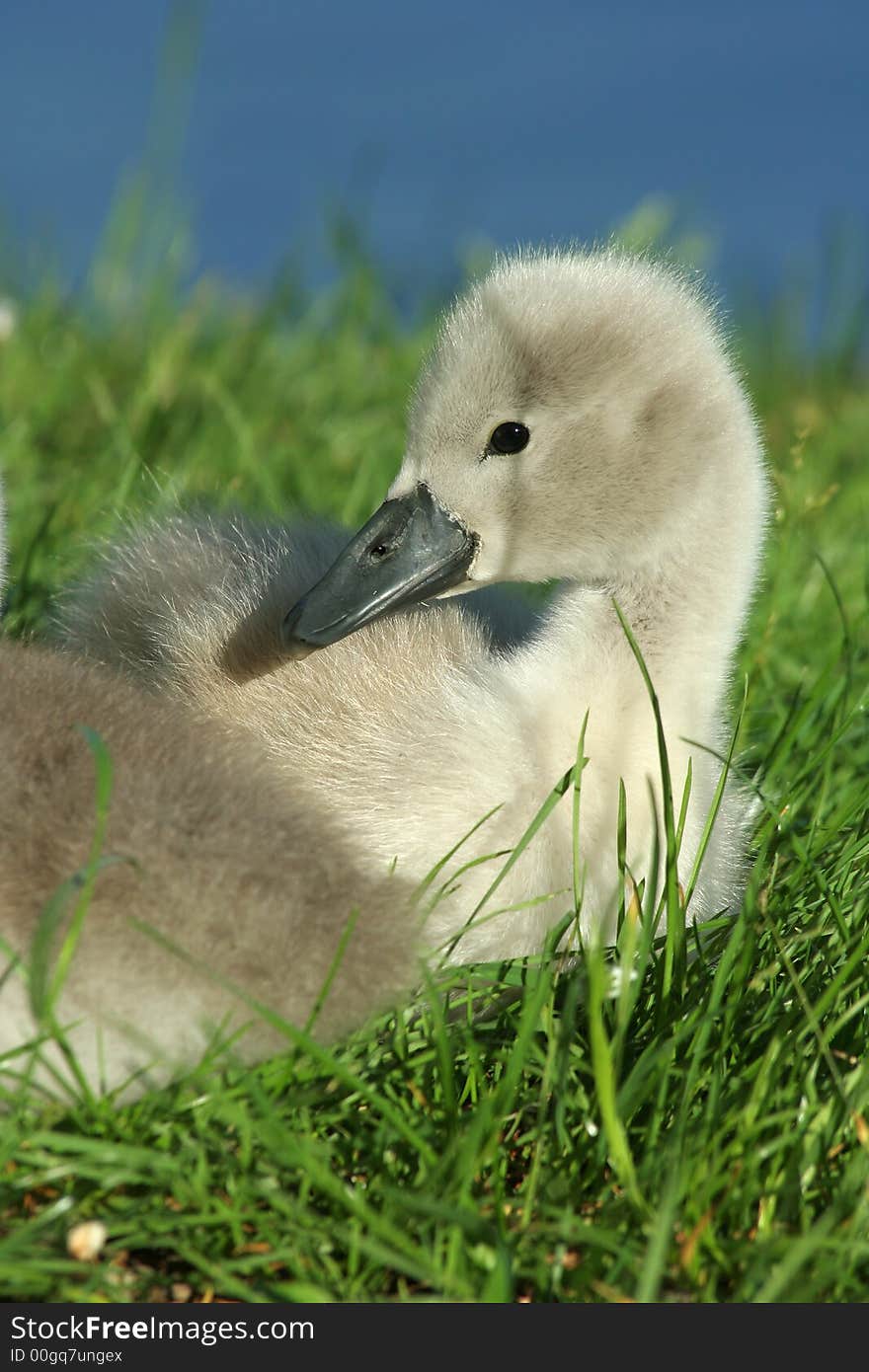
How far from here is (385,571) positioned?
8.27ft

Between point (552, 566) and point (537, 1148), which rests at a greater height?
point (552, 566)

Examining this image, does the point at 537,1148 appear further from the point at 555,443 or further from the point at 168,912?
the point at 555,443

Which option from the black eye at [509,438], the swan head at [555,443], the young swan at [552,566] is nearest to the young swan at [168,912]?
the young swan at [552,566]

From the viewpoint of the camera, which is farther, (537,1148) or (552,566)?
(552,566)

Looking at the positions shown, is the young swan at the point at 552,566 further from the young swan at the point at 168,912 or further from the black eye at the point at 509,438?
the young swan at the point at 168,912

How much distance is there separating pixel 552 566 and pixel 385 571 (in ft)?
0.89

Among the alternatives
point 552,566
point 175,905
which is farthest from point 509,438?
point 175,905

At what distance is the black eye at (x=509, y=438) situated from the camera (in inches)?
100.0

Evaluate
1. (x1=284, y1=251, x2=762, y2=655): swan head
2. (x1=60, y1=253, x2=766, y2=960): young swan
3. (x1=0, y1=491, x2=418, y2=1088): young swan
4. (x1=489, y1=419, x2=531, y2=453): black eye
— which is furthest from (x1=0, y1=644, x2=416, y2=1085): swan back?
(x1=489, y1=419, x2=531, y2=453): black eye

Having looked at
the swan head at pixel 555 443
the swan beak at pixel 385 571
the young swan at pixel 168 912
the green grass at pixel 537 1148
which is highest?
the swan head at pixel 555 443

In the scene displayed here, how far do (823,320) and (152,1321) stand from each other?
6.02 metres

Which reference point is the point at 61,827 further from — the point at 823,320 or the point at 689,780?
the point at 823,320

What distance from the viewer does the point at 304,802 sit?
210cm

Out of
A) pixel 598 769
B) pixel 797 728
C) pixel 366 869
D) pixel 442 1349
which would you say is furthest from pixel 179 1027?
pixel 797 728
